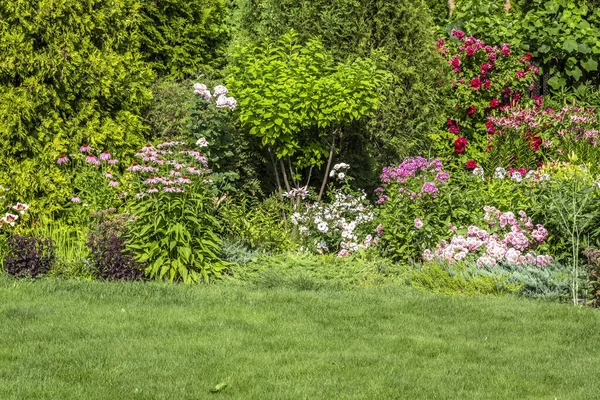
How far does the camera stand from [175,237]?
707 cm

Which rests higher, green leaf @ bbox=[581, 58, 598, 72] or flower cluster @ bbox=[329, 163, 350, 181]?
green leaf @ bbox=[581, 58, 598, 72]

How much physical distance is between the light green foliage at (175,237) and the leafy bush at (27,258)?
2.51 feet

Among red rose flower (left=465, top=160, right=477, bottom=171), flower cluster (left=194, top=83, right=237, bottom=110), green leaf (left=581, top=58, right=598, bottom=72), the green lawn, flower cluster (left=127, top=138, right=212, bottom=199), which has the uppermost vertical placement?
green leaf (left=581, top=58, right=598, bottom=72)

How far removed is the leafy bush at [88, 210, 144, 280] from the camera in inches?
290

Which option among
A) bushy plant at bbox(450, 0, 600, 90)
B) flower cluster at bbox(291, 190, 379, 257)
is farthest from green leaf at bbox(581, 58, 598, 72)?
flower cluster at bbox(291, 190, 379, 257)

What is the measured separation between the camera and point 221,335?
5609mm

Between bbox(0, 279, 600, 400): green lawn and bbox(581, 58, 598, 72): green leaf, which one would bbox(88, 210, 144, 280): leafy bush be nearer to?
bbox(0, 279, 600, 400): green lawn

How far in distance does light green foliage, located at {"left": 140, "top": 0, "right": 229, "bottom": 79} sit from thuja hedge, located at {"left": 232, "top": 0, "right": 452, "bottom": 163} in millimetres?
1068

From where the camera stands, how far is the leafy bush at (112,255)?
290 inches

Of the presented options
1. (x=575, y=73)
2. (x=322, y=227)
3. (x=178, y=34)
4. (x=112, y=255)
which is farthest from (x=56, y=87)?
(x=575, y=73)

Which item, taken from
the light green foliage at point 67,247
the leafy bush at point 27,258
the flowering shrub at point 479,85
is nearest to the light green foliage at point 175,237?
the light green foliage at point 67,247

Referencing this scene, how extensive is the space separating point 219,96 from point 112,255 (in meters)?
2.13

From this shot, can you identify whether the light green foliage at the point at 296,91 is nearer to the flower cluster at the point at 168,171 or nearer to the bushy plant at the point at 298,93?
the bushy plant at the point at 298,93

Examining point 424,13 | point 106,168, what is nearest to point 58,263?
point 106,168
